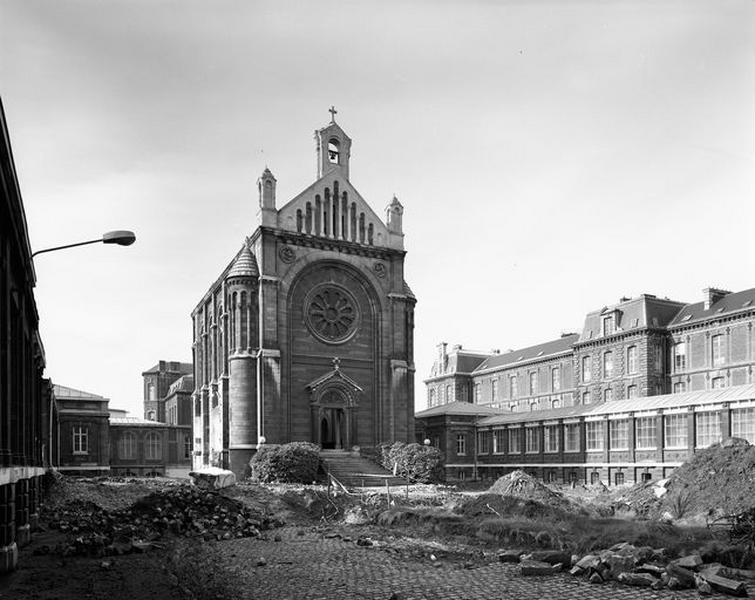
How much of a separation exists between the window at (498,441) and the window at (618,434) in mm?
11894

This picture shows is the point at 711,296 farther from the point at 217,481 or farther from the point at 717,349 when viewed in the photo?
the point at 217,481

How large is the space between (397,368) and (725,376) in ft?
91.9

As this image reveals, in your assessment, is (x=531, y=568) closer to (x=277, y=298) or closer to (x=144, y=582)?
(x=144, y=582)

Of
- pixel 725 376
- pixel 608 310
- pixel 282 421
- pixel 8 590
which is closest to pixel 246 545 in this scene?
pixel 8 590

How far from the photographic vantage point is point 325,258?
5016cm

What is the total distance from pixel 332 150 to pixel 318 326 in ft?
43.2

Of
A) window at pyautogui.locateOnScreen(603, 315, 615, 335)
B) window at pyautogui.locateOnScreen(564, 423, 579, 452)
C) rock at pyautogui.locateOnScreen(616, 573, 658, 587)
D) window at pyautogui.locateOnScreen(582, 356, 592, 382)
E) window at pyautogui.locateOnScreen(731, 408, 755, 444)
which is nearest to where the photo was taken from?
rock at pyautogui.locateOnScreen(616, 573, 658, 587)

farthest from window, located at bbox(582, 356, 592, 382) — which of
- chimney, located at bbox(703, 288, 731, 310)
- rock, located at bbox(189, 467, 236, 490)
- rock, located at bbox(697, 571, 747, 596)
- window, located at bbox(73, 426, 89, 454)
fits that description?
rock, located at bbox(697, 571, 747, 596)

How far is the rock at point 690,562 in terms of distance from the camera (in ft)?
50.8

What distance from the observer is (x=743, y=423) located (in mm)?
39094

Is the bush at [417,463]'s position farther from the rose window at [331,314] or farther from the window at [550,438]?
the window at [550,438]

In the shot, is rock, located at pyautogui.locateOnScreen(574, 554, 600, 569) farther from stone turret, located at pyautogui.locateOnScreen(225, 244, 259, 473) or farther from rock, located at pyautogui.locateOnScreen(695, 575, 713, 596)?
stone turret, located at pyautogui.locateOnScreen(225, 244, 259, 473)

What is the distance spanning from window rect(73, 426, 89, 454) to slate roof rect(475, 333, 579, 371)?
48121 mm

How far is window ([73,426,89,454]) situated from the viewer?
2160 inches
